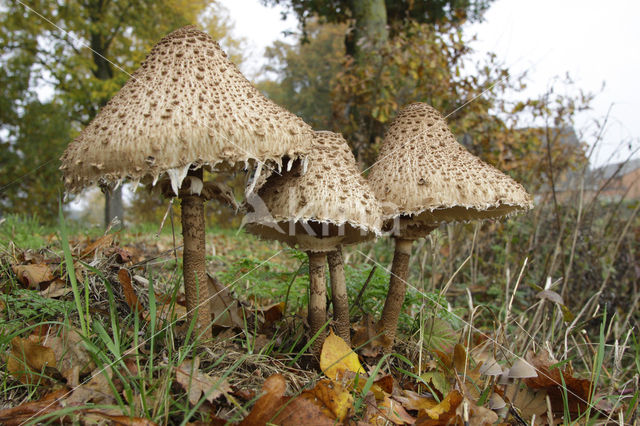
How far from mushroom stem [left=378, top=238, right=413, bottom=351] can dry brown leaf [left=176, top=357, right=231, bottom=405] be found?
1117 mm

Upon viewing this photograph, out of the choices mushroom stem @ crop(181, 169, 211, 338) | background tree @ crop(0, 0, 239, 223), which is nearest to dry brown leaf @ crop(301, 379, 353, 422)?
mushroom stem @ crop(181, 169, 211, 338)

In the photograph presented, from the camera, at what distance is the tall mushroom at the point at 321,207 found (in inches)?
74.9

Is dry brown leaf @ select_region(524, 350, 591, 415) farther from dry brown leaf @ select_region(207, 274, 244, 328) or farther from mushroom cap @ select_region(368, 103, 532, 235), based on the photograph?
dry brown leaf @ select_region(207, 274, 244, 328)

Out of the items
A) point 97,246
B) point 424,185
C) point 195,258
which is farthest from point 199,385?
point 97,246

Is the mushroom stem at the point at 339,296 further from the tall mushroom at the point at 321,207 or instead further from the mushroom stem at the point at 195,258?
the mushroom stem at the point at 195,258

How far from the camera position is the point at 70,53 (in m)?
13.8

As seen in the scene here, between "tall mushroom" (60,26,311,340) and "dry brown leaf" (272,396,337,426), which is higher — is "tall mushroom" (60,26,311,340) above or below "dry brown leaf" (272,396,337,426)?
above

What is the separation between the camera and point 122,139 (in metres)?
1.62

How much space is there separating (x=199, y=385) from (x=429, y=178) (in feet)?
4.81

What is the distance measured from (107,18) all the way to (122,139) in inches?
591

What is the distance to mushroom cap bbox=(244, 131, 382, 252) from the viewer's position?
6.23 ft

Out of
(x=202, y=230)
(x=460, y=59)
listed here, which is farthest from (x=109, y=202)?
(x=202, y=230)

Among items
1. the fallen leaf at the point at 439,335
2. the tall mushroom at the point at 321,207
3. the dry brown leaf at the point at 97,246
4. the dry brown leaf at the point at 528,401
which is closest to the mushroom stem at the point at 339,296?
the tall mushroom at the point at 321,207

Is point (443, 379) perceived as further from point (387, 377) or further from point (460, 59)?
point (460, 59)
